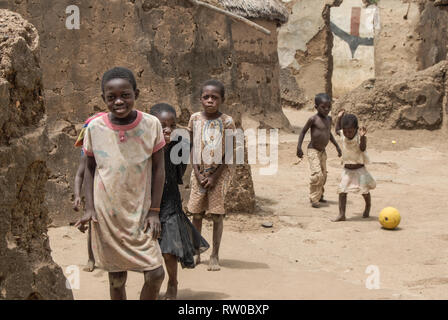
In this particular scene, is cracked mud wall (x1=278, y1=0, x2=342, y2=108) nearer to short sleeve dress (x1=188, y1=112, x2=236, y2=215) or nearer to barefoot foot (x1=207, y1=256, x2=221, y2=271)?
short sleeve dress (x1=188, y1=112, x2=236, y2=215)

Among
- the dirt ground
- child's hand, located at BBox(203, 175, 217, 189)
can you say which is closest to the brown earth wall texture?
the dirt ground

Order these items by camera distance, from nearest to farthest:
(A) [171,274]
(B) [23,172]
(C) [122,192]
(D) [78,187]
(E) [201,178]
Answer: (B) [23,172] → (C) [122,192] → (D) [78,187] → (A) [171,274] → (E) [201,178]

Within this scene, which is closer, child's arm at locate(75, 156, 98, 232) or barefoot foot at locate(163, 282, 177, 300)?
child's arm at locate(75, 156, 98, 232)

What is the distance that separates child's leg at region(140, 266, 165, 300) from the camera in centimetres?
296

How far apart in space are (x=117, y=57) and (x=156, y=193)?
9.71ft

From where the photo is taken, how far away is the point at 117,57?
5.66 metres

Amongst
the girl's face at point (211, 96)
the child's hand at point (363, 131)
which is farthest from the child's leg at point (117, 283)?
the child's hand at point (363, 131)

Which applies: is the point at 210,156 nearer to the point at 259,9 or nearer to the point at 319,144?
the point at 319,144

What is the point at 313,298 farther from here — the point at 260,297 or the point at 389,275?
the point at 389,275

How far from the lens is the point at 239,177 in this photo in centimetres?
636

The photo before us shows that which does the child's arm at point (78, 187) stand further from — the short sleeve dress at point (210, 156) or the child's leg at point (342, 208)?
the child's leg at point (342, 208)

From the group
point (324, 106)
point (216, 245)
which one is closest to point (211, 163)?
point (216, 245)

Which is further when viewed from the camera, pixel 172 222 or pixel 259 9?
pixel 259 9

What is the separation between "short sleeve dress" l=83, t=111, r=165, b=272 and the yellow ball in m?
3.36
